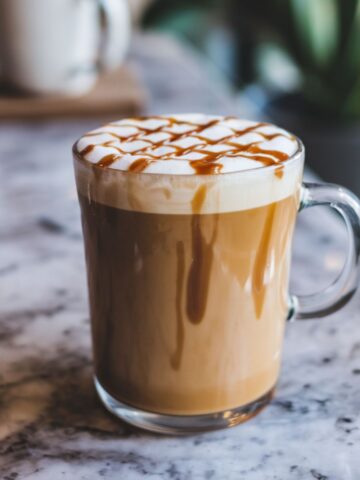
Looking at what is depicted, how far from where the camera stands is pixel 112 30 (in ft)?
3.54

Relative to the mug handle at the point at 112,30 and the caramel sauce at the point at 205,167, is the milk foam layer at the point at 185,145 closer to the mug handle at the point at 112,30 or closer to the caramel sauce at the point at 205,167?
the caramel sauce at the point at 205,167

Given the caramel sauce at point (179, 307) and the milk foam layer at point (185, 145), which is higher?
the milk foam layer at point (185, 145)

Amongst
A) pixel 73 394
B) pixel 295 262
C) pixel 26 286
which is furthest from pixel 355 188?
pixel 73 394

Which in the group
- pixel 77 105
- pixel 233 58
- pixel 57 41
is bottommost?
pixel 233 58

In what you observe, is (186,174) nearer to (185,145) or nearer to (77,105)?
(185,145)

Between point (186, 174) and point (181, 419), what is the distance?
16cm

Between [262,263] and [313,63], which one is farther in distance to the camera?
[313,63]

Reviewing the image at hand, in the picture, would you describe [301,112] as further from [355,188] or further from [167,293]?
[167,293]

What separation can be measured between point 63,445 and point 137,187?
175 millimetres

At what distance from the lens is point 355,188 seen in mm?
1913

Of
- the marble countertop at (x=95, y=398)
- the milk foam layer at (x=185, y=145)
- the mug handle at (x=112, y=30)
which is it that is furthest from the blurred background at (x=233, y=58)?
the milk foam layer at (x=185, y=145)

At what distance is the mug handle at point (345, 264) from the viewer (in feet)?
1.46

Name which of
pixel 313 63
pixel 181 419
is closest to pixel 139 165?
pixel 181 419

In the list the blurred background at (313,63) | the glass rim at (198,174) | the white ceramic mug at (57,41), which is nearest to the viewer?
the glass rim at (198,174)
